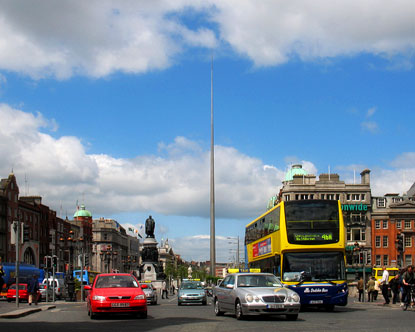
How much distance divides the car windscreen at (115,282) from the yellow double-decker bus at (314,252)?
6374 millimetres

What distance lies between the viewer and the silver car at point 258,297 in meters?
19.3

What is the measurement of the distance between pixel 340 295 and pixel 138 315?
767 cm

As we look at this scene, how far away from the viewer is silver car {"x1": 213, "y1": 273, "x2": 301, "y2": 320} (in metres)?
19.3

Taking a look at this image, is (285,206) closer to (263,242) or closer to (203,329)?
(263,242)

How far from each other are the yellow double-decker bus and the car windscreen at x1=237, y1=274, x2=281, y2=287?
4114mm

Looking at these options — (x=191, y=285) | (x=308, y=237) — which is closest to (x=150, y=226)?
(x=191, y=285)

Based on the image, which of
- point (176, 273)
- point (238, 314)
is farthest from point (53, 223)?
point (238, 314)

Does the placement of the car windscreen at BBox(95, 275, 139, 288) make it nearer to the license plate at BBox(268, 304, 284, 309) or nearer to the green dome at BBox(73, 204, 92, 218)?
the license plate at BBox(268, 304, 284, 309)

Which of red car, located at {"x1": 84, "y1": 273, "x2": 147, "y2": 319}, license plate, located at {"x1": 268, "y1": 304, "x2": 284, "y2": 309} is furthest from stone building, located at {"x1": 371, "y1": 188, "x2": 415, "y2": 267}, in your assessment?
license plate, located at {"x1": 268, "y1": 304, "x2": 284, "y2": 309}

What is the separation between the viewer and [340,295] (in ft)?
82.5

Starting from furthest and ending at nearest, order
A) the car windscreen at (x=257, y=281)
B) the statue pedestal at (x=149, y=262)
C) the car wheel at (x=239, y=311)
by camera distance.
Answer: the statue pedestal at (x=149, y=262) < the car windscreen at (x=257, y=281) < the car wheel at (x=239, y=311)

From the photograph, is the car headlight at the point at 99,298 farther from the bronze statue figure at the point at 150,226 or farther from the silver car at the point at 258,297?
the bronze statue figure at the point at 150,226

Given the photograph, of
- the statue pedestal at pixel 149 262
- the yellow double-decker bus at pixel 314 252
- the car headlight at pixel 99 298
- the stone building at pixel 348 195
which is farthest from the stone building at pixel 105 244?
the car headlight at pixel 99 298

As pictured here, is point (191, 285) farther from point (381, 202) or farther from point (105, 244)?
point (105, 244)
